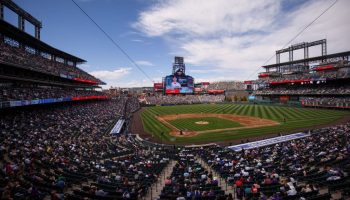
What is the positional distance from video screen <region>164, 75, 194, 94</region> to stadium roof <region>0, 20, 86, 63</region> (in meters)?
42.7

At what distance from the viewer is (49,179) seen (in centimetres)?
1170

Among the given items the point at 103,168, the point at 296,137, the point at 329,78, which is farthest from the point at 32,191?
the point at 329,78

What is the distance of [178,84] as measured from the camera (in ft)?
294

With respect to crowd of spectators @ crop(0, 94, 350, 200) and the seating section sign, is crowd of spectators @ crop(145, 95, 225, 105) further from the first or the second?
crowd of spectators @ crop(0, 94, 350, 200)

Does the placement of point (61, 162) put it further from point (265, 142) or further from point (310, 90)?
point (310, 90)

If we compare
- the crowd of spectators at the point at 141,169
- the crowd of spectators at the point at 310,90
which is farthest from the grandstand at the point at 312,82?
the crowd of spectators at the point at 141,169

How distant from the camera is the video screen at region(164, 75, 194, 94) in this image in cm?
8875

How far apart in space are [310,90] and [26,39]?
3054 inches

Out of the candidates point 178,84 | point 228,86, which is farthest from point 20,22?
point 228,86

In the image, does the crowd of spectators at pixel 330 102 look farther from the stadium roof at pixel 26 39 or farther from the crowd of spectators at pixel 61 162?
the stadium roof at pixel 26 39

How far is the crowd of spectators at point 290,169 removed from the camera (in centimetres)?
1048

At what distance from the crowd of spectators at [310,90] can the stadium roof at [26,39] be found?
73.1m

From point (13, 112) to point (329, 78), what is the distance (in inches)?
2944

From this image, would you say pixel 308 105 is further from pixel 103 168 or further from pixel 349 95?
pixel 103 168
